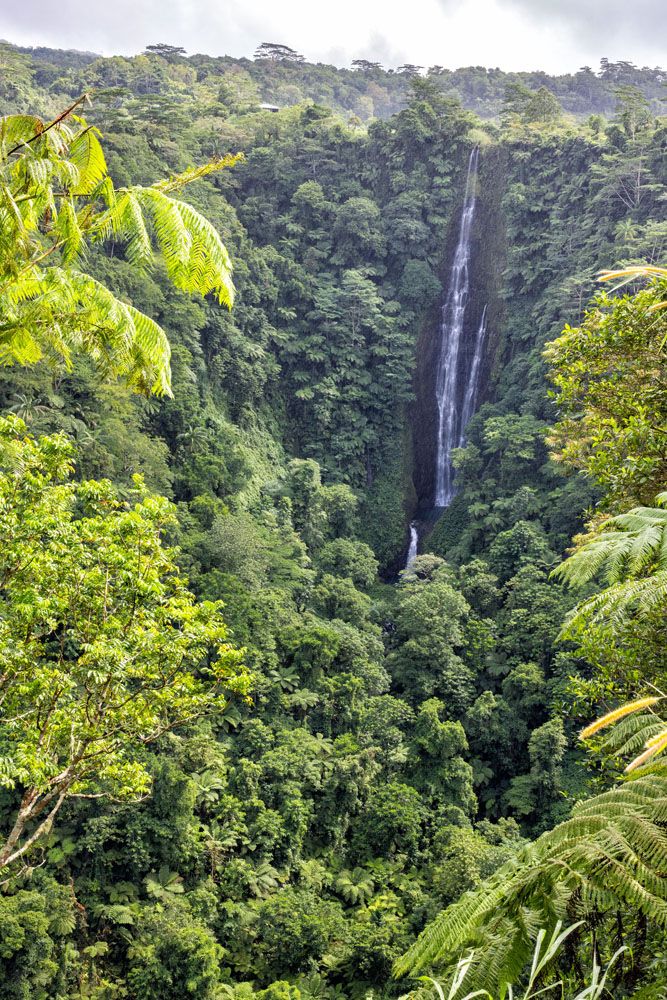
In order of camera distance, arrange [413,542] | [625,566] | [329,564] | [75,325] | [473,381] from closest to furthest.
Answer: [625,566] < [75,325] < [329,564] < [413,542] < [473,381]

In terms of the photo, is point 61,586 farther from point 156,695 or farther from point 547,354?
point 547,354

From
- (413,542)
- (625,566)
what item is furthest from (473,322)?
(625,566)

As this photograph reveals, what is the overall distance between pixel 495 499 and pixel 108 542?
20.0 metres

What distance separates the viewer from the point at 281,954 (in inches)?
475

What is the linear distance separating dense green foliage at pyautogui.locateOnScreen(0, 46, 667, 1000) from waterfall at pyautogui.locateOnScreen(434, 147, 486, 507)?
0.81 meters

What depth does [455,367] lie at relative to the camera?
3122 cm

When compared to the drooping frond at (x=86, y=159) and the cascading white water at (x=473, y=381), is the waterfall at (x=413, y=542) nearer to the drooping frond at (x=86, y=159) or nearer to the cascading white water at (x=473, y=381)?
the cascading white water at (x=473, y=381)

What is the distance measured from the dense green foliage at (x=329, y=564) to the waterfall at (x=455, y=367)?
2.65 ft

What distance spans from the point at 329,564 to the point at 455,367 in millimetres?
11944

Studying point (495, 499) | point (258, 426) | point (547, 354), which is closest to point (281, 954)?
point (547, 354)

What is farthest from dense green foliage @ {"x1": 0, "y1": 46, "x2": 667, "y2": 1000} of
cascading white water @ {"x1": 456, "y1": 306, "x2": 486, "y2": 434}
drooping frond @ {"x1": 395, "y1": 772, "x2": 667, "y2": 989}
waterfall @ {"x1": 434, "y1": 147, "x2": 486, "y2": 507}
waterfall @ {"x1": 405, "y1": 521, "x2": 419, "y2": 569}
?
cascading white water @ {"x1": 456, "y1": 306, "x2": 486, "y2": 434}

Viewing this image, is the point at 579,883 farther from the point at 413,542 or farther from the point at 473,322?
the point at 473,322

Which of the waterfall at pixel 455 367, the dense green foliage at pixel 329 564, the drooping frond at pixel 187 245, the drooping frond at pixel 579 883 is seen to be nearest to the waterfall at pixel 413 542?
the dense green foliage at pixel 329 564

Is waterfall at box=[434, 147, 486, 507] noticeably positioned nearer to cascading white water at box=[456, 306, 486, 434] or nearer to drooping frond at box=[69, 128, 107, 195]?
cascading white water at box=[456, 306, 486, 434]
